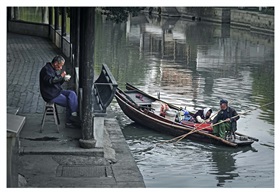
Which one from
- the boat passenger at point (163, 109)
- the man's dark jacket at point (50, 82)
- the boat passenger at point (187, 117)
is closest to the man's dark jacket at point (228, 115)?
the boat passenger at point (187, 117)

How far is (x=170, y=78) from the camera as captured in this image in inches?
932

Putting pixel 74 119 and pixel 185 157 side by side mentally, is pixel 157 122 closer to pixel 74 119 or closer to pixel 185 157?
pixel 185 157

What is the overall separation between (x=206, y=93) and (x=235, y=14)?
97.8 ft

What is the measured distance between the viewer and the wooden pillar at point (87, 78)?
10250 millimetres

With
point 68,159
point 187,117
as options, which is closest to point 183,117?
point 187,117

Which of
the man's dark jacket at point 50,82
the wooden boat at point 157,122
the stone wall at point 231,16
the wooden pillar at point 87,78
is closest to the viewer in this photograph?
the wooden pillar at point 87,78

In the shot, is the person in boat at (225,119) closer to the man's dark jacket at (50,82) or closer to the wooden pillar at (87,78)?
the man's dark jacket at (50,82)

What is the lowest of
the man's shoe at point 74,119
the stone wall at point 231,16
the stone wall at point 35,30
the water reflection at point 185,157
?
the water reflection at point 185,157

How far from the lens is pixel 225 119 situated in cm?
1441

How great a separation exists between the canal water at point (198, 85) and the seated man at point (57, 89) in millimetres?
1669

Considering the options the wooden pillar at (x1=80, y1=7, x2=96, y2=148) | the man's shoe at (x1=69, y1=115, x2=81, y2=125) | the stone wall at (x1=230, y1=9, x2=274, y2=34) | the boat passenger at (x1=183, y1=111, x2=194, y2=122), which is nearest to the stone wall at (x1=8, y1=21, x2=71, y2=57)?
the boat passenger at (x1=183, y1=111, x2=194, y2=122)

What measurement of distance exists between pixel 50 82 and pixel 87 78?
35.5 inches

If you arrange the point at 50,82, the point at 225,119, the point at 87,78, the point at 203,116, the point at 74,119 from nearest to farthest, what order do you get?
1. the point at 87,78
2. the point at 50,82
3. the point at 74,119
4. the point at 225,119
5. the point at 203,116

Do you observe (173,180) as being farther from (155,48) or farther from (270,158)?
(155,48)
